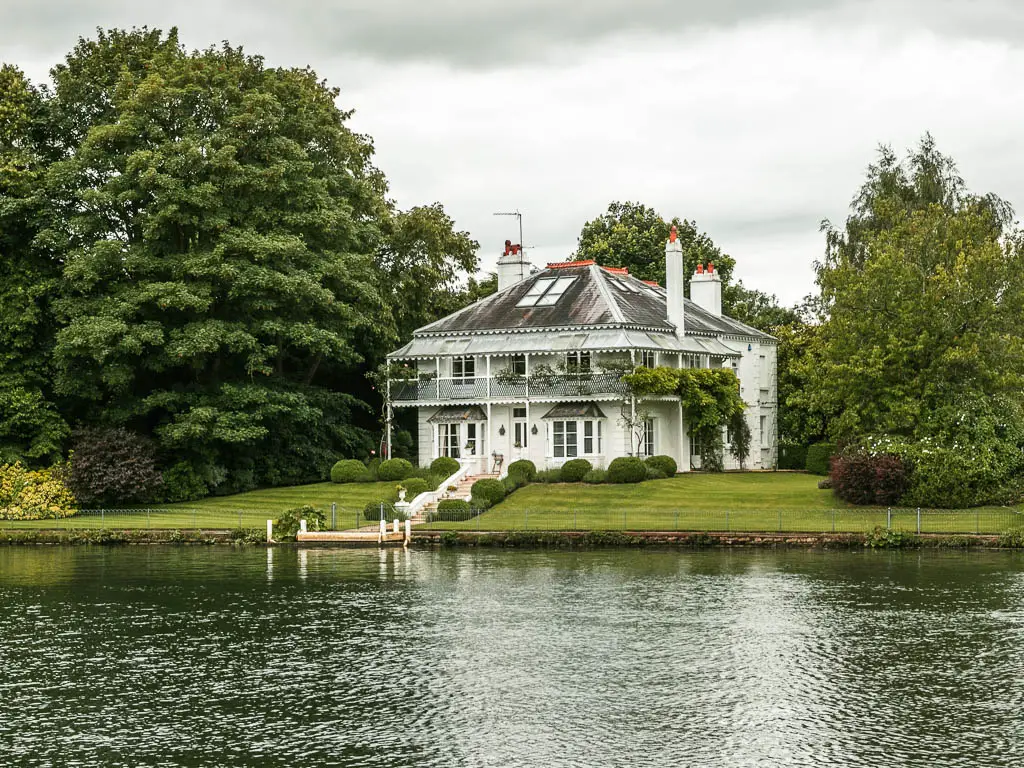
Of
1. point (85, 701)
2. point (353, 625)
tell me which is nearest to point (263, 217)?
point (353, 625)

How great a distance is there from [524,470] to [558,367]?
593 cm

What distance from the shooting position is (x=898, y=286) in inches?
2090

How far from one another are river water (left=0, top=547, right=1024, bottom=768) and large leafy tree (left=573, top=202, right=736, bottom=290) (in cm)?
4445

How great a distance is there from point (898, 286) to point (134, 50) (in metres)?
36.7

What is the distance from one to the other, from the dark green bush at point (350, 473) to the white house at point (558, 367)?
13.3 feet

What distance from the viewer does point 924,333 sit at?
51.8 m

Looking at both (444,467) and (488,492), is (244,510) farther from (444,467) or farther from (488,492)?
(488,492)

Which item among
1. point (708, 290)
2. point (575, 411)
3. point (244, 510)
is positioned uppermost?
point (708, 290)

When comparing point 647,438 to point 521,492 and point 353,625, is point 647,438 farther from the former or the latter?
point 353,625

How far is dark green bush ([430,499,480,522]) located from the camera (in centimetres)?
5216

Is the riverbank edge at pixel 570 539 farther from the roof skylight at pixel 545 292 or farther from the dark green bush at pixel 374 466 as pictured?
the roof skylight at pixel 545 292

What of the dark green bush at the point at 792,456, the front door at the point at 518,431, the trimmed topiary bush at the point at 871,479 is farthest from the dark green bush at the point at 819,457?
the front door at the point at 518,431

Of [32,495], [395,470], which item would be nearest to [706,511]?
[395,470]

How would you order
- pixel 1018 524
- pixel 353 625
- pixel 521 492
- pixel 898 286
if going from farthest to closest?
pixel 521 492 < pixel 898 286 < pixel 1018 524 < pixel 353 625
